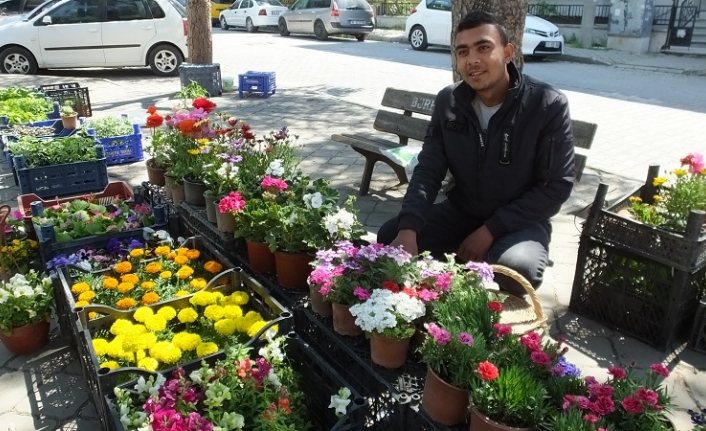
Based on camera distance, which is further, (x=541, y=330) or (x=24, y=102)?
(x=24, y=102)

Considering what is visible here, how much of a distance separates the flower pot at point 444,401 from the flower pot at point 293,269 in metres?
1.03

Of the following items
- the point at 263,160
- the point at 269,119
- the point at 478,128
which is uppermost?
the point at 478,128

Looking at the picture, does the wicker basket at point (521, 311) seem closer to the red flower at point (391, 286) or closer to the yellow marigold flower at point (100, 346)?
the red flower at point (391, 286)

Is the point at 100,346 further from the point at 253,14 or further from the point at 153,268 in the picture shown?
the point at 253,14

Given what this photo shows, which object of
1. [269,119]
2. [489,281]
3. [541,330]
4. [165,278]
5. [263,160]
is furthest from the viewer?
[269,119]

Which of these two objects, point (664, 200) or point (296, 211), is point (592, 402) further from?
point (664, 200)

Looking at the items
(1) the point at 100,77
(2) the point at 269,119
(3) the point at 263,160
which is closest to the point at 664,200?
(3) the point at 263,160

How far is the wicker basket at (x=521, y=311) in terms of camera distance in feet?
7.97

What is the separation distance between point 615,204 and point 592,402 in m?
1.87

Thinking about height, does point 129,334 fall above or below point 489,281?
below

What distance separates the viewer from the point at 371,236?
434cm

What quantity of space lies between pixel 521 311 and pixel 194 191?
213 centimetres

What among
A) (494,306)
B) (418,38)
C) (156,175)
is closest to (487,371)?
(494,306)

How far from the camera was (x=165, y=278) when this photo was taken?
303 cm
